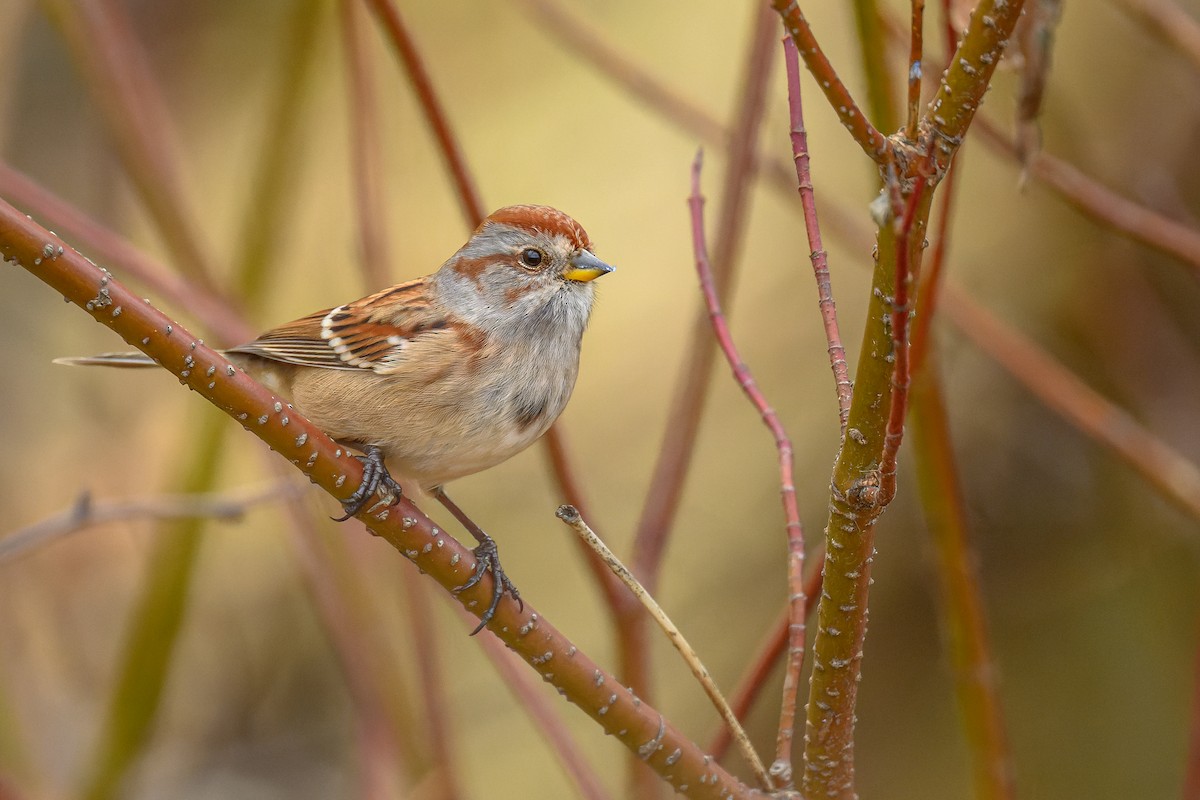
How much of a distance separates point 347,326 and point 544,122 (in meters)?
2.68

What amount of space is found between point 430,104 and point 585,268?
570 mm

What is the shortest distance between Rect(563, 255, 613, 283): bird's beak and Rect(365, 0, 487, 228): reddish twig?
1.07 ft

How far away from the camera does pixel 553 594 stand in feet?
14.8

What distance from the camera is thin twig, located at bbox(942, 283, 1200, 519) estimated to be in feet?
7.80

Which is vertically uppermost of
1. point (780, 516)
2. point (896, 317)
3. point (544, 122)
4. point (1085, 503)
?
point (544, 122)

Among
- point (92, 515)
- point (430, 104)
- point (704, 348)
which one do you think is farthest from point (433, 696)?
point (430, 104)

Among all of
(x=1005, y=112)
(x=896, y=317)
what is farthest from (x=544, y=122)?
(x=896, y=317)

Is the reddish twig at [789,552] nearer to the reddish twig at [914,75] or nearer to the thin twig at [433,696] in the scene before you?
the reddish twig at [914,75]

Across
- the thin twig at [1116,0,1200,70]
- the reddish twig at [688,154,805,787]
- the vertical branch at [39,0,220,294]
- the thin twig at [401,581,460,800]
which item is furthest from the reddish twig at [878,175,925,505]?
the vertical branch at [39,0,220,294]

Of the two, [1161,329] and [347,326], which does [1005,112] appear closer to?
[1161,329]

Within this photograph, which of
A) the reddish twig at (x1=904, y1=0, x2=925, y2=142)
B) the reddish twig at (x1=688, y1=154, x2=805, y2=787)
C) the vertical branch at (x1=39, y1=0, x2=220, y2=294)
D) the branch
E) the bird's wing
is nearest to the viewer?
the reddish twig at (x1=904, y1=0, x2=925, y2=142)

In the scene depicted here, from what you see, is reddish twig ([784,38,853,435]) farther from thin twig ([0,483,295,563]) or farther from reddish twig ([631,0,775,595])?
thin twig ([0,483,295,563])

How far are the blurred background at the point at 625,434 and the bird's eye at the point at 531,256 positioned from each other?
0.73 meters

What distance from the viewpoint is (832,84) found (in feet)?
4.08
